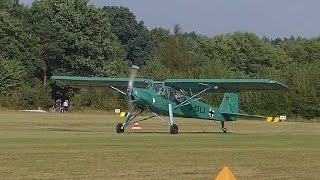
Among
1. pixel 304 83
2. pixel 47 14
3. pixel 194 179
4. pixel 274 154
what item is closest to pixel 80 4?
pixel 47 14

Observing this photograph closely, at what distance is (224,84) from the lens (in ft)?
120

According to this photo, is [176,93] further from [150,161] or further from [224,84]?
[150,161]

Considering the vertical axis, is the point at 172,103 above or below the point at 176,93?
below

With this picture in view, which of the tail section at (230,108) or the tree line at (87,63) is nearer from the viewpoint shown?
the tail section at (230,108)

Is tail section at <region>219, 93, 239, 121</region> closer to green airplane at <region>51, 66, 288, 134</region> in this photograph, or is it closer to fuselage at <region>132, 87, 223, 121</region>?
green airplane at <region>51, 66, 288, 134</region>

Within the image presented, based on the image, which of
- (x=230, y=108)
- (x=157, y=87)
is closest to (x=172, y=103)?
(x=157, y=87)

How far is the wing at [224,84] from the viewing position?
35656mm

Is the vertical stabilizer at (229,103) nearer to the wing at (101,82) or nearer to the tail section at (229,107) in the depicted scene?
the tail section at (229,107)

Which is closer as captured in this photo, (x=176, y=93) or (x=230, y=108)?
(x=176, y=93)

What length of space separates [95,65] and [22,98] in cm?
1147

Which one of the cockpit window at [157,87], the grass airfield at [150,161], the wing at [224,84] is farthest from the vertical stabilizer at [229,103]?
the grass airfield at [150,161]

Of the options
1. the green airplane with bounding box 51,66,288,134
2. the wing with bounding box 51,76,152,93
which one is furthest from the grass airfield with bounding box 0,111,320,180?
the wing with bounding box 51,76,152,93

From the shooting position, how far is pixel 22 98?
8350 centimetres

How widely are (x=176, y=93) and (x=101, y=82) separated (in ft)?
13.9
